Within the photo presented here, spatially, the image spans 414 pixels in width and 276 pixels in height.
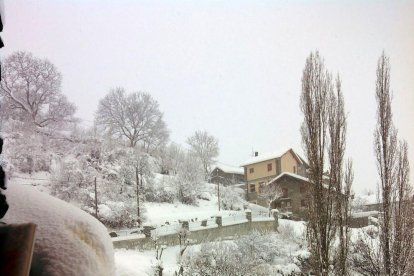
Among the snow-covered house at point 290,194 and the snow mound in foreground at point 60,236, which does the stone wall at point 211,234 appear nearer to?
the snow-covered house at point 290,194

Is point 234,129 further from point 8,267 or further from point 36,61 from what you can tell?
point 8,267

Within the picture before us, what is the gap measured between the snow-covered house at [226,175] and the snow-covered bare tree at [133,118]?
Result: 174 centimetres

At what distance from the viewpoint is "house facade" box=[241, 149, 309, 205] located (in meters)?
9.34

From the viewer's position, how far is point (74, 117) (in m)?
8.10

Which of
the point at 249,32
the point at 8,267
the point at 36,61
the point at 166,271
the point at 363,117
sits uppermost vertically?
the point at 249,32

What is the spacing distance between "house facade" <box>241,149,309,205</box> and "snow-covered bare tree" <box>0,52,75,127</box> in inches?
184

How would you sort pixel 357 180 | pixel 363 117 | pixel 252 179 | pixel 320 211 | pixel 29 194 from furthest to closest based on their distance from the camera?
pixel 252 179 → pixel 363 117 → pixel 357 180 → pixel 320 211 → pixel 29 194

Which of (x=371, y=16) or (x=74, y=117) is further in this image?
(x=74, y=117)

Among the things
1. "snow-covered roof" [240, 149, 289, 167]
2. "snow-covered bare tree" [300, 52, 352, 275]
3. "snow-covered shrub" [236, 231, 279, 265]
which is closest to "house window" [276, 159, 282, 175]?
"snow-covered roof" [240, 149, 289, 167]

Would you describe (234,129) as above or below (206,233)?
above

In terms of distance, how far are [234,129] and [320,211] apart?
5840 millimetres

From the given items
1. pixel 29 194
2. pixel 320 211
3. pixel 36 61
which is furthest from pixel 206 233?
pixel 29 194

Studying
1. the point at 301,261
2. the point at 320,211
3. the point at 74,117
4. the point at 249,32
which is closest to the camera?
the point at 320,211

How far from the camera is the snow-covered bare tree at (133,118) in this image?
30.2ft
